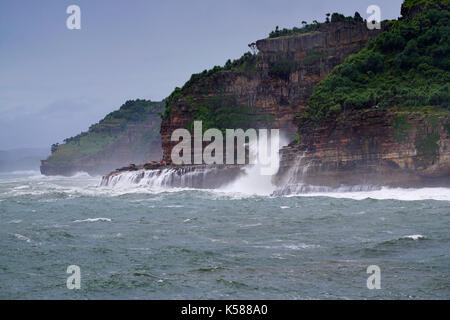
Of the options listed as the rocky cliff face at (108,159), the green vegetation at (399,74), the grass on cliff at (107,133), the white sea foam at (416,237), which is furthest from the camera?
the grass on cliff at (107,133)

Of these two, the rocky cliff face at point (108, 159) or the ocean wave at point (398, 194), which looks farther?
the rocky cliff face at point (108, 159)

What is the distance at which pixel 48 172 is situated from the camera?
143375 millimetres

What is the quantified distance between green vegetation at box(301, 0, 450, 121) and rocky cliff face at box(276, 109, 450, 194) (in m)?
1.83

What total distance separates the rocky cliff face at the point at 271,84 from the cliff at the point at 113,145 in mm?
49204

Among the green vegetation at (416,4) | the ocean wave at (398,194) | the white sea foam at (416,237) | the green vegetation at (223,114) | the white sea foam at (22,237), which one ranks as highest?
the green vegetation at (416,4)

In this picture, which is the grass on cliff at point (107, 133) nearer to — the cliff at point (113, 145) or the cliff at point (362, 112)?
the cliff at point (113, 145)

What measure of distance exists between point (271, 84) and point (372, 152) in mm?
35583

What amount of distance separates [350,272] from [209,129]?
5715 cm

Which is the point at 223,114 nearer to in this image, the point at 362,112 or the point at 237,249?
the point at 362,112

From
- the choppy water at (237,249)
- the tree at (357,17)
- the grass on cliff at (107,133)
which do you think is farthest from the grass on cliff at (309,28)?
the grass on cliff at (107,133)

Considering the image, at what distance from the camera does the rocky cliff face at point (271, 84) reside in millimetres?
77125

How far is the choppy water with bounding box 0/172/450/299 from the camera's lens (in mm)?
19109
